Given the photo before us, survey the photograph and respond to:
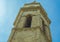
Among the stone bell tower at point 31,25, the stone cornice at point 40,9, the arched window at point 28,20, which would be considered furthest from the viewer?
the stone cornice at point 40,9

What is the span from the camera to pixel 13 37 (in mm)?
32250

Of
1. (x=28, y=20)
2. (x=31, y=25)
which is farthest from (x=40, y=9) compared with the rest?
(x=31, y=25)

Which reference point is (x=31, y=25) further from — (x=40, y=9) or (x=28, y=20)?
(x=40, y=9)

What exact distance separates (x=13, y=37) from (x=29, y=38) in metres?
2.15

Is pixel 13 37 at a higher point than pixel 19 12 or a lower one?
lower

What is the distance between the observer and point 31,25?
3303 cm

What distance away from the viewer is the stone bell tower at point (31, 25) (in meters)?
31.3

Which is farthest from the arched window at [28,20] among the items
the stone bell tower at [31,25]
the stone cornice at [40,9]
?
the stone cornice at [40,9]

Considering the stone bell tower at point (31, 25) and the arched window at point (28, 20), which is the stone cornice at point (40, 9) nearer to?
the stone bell tower at point (31, 25)

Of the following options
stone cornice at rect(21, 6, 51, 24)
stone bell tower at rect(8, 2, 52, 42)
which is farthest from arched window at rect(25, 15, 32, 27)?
stone cornice at rect(21, 6, 51, 24)

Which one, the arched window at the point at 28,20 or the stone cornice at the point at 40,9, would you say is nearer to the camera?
the arched window at the point at 28,20

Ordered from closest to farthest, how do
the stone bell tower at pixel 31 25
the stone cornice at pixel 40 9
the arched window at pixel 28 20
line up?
the stone bell tower at pixel 31 25
the arched window at pixel 28 20
the stone cornice at pixel 40 9

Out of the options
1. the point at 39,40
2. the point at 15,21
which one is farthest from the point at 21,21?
the point at 39,40

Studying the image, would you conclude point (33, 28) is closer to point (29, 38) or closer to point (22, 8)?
point (29, 38)
